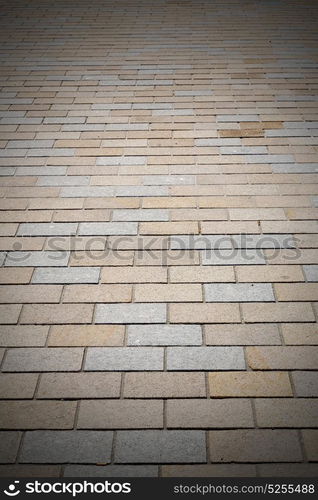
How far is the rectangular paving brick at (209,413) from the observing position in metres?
1.15

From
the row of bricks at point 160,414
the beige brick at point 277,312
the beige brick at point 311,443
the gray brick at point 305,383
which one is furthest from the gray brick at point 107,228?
the beige brick at point 311,443

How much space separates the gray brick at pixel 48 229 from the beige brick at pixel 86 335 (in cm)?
58

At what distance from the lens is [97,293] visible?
145cm

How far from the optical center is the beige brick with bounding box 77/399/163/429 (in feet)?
3.76

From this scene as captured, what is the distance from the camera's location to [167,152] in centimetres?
207

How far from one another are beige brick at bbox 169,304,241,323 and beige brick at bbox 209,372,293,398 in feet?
0.80

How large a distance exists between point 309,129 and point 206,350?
6.34ft

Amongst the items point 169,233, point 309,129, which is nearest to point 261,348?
point 169,233

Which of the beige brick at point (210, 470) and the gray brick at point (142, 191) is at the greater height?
the gray brick at point (142, 191)

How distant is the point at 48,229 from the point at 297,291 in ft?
4.73

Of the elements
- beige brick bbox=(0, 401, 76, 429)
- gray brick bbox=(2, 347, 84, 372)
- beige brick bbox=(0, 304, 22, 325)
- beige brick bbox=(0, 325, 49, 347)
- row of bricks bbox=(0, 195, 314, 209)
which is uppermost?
row of bricks bbox=(0, 195, 314, 209)

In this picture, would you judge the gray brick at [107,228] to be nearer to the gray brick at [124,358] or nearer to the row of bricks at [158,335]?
the row of bricks at [158,335]

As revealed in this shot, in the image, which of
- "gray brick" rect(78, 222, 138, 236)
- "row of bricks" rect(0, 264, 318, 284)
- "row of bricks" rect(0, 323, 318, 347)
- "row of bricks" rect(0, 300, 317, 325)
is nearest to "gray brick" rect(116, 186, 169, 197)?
"gray brick" rect(78, 222, 138, 236)

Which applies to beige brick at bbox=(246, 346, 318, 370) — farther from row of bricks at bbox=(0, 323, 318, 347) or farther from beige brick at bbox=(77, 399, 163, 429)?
beige brick at bbox=(77, 399, 163, 429)
